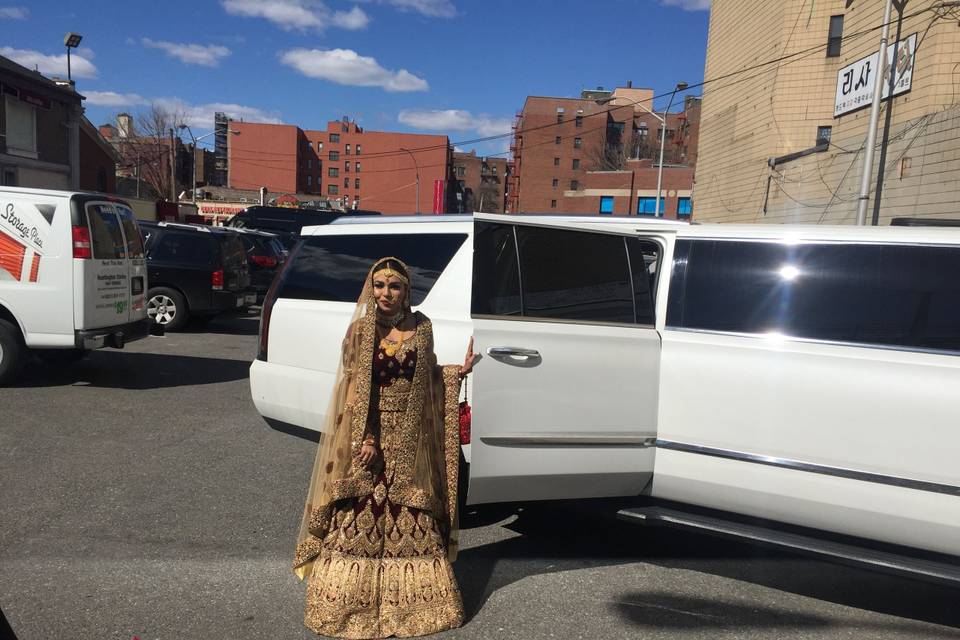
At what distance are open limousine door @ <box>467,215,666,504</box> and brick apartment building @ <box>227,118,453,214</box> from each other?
8974 cm

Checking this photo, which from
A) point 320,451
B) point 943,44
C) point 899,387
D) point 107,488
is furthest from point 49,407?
point 943,44

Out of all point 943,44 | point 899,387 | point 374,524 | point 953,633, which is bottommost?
point 953,633

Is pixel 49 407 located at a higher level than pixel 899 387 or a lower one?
lower

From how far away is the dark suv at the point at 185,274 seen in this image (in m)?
11.8

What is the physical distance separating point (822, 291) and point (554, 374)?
147 cm

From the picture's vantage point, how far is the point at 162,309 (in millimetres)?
11953

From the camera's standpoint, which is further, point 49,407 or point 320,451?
point 49,407

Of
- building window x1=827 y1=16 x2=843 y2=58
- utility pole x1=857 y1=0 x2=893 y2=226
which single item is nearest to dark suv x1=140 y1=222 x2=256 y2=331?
utility pole x1=857 y1=0 x2=893 y2=226

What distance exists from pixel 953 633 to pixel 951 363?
136 centimetres

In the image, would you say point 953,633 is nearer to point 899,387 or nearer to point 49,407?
point 899,387

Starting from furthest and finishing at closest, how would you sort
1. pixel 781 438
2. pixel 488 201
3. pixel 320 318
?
1. pixel 488 201
2. pixel 320 318
3. pixel 781 438

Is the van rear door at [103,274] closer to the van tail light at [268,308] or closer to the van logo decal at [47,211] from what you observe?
the van logo decal at [47,211]

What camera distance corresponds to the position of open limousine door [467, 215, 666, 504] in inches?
136

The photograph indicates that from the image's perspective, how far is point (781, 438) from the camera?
3449 mm
